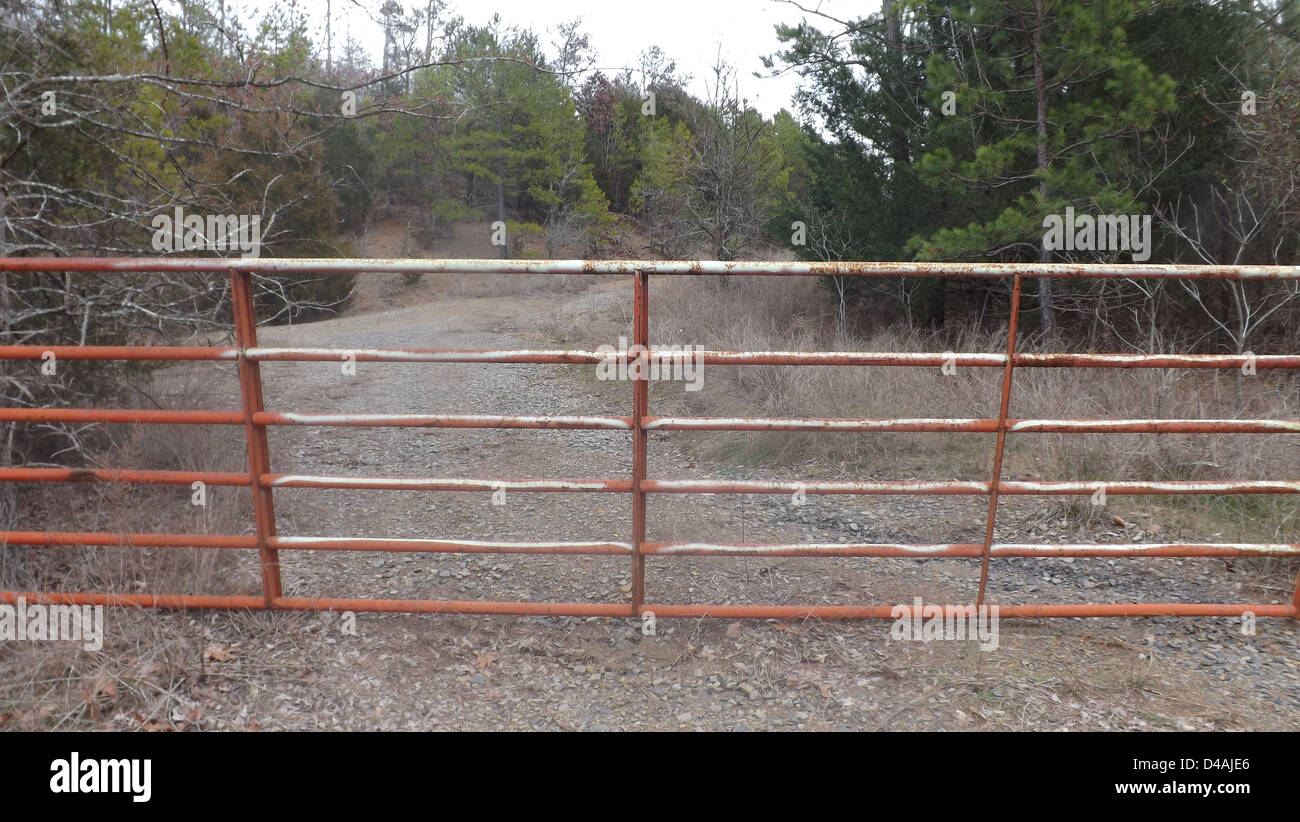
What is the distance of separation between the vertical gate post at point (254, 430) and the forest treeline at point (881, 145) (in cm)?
163

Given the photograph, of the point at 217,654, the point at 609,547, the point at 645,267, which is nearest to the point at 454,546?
the point at 609,547

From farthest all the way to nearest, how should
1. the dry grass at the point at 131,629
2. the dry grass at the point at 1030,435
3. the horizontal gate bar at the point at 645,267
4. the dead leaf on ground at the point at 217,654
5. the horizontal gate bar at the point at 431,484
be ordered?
the dry grass at the point at 1030,435, the horizontal gate bar at the point at 431,484, the dead leaf on ground at the point at 217,654, the horizontal gate bar at the point at 645,267, the dry grass at the point at 131,629

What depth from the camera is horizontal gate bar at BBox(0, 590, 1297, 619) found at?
3.52m

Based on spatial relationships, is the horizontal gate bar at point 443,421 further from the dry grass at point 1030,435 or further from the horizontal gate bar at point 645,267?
the dry grass at point 1030,435

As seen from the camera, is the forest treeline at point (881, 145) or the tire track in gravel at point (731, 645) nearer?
the tire track in gravel at point (731, 645)

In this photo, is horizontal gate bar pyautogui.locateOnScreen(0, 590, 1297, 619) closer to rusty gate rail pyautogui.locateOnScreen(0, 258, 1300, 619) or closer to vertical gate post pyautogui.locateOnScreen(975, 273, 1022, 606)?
rusty gate rail pyautogui.locateOnScreen(0, 258, 1300, 619)

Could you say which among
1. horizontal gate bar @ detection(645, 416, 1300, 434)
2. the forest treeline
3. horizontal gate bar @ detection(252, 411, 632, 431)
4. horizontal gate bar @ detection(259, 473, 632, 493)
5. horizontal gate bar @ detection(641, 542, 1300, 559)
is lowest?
horizontal gate bar @ detection(641, 542, 1300, 559)

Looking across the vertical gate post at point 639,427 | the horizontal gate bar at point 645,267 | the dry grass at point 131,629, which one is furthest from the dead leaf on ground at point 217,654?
the vertical gate post at point 639,427

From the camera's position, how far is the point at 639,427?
338 cm

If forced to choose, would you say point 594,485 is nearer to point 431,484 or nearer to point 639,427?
point 639,427

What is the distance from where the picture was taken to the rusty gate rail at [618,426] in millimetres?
3227

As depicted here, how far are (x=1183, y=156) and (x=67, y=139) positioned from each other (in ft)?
40.7

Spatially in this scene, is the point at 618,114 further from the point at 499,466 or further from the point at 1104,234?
the point at 499,466

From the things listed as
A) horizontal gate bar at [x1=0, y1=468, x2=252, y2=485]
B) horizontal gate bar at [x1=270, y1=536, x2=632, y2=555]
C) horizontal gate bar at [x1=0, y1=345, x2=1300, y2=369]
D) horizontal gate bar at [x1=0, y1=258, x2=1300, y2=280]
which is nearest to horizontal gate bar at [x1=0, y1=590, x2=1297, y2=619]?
horizontal gate bar at [x1=270, y1=536, x2=632, y2=555]
